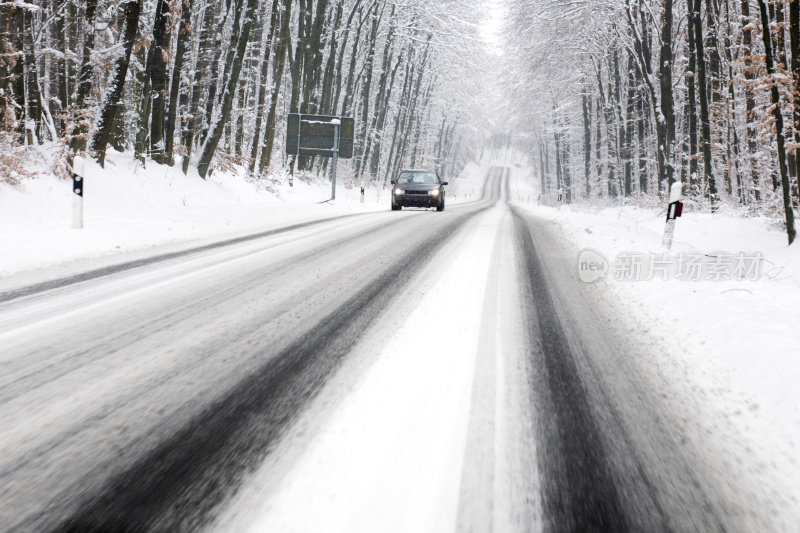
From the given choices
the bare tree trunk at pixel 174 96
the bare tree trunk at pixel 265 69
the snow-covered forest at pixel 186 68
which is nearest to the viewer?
the snow-covered forest at pixel 186 68

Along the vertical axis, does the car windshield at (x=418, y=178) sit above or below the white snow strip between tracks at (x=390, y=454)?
above

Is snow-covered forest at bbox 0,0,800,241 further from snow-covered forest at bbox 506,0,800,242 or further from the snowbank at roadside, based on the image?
the snowbank at roadside

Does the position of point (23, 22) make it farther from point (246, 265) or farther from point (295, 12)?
point (295, 12)

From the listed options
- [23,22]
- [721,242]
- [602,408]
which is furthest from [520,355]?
[23,22]

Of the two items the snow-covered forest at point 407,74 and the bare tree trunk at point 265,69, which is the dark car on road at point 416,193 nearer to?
the bare tree trunk at point 265,69

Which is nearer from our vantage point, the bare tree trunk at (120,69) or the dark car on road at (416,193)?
the bare tree trunk at (120,69)

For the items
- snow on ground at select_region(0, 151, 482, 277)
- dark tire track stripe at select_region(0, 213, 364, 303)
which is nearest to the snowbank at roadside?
dark tire track stripe at select_region(0, 213, 364, 303)

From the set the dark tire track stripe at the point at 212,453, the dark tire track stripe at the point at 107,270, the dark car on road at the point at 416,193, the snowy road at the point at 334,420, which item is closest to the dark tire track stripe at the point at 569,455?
the snowy road at the point at 334,420

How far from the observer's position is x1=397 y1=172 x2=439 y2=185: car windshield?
60.2 feet

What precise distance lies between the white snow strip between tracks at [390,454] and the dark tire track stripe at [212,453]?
0.44ft

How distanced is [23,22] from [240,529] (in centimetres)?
1416

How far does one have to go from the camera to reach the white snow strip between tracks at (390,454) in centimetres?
154

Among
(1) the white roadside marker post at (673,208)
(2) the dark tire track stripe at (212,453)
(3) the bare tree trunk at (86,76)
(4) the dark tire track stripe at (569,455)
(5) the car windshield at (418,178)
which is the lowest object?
(4) the dark tire track stripe at (569,455)

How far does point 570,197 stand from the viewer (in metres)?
47.4
